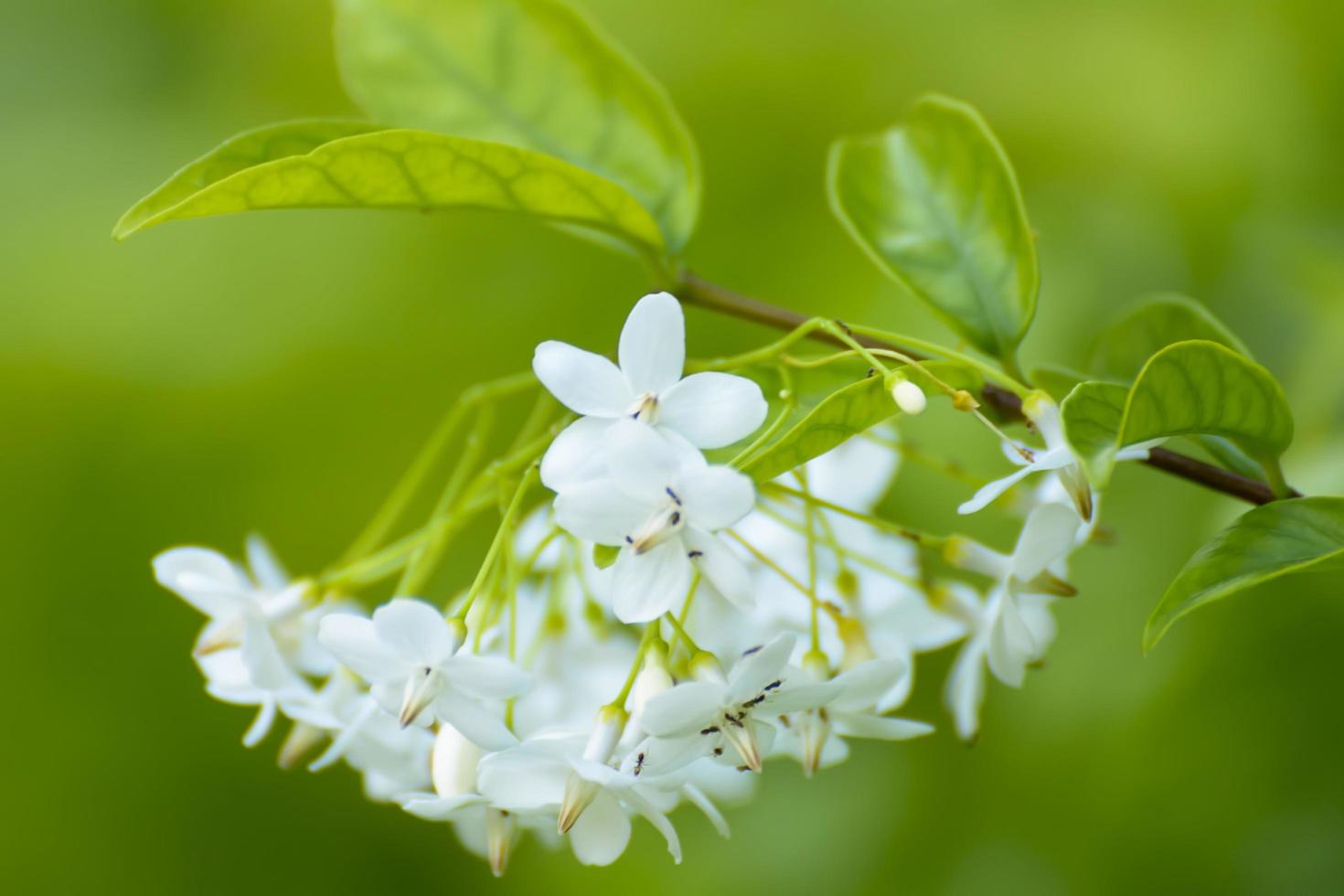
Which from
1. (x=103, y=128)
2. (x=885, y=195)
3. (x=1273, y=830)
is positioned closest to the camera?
(x=885, y=195)

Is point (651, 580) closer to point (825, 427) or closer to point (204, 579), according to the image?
point (825, 427)

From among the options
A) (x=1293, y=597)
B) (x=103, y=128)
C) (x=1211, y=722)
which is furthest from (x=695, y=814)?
(x=103, y=128)

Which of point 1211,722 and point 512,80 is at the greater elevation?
point 512,80

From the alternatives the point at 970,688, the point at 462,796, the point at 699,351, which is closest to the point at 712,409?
the point at 462,796

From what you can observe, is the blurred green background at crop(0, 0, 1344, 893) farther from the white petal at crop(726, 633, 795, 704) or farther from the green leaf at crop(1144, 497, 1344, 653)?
the white petal at crop(726, 633, 795, 704)

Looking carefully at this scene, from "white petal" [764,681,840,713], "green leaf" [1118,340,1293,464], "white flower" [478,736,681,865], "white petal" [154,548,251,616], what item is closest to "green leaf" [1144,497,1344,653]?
"green leaf" [1118,340,1293,464]

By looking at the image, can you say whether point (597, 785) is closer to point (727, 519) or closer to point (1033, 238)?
point (727, 519)
